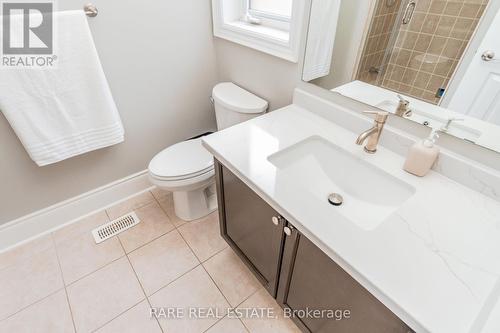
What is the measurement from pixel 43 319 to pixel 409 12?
202 cm

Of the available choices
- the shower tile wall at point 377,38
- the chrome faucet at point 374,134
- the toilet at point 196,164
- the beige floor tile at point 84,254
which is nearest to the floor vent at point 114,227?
the beige floor tile at point 84,254

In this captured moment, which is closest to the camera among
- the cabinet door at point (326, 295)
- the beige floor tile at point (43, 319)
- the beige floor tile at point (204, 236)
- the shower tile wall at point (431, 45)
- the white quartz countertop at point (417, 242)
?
the white quartz countertop at point (417, 242)

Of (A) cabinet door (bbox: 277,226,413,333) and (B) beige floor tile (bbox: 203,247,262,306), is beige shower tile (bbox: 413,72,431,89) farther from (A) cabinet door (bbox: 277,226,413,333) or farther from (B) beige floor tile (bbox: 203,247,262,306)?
(B) beige floor tile (bbox: 203,247,262,306)

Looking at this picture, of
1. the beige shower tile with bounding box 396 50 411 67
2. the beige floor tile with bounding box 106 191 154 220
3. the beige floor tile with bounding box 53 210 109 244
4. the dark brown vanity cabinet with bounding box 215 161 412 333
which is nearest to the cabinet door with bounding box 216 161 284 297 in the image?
the dark brown vanity cabinet with bounding box 215 161 412 333

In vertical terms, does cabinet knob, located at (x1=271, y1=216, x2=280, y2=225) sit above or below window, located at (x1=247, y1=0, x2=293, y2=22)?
below

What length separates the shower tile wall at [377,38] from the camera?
3.03 feet

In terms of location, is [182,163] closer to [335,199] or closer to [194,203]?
[194,203]

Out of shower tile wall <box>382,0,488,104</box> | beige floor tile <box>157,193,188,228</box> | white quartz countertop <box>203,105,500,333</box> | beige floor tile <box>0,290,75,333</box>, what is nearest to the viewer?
white quartz countertop <box>203,105,500,333</box>

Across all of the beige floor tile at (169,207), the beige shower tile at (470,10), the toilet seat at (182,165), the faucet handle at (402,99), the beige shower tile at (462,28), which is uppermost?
the beige shower tile at (470,10)

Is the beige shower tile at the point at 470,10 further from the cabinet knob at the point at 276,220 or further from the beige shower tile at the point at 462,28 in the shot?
the cabinet knob at the point at 276,220

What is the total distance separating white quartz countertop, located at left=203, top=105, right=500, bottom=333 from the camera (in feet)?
1.86

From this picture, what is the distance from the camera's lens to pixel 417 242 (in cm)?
69

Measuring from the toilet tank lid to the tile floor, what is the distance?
773 millimetres

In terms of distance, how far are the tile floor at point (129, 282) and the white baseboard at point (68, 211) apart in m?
0.05
